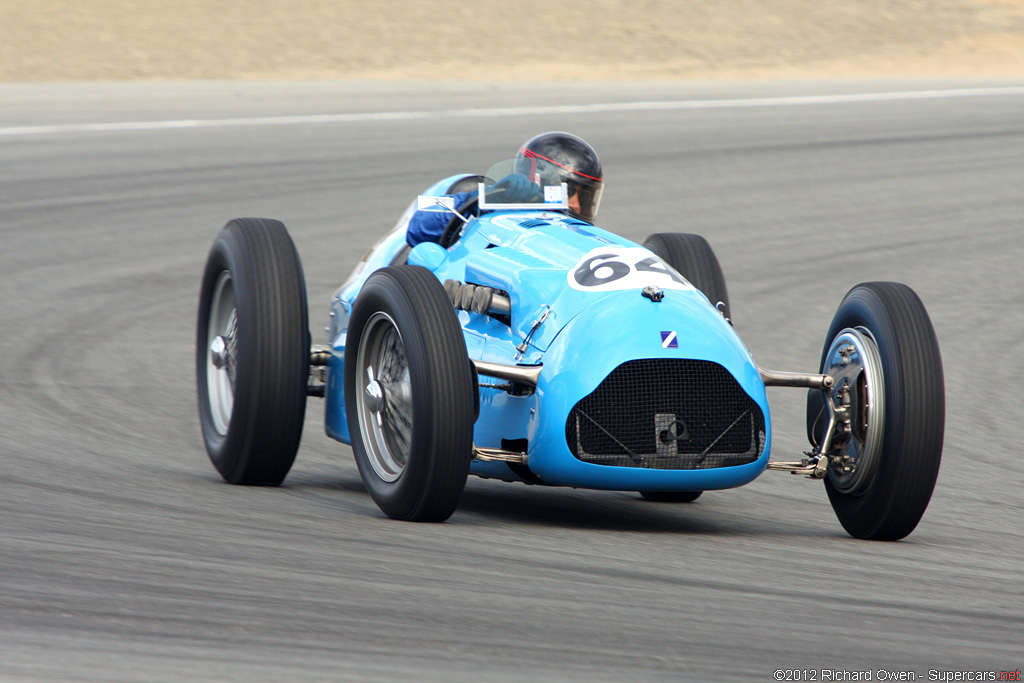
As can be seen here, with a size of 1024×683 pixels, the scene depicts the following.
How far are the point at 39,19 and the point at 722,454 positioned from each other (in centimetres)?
3164

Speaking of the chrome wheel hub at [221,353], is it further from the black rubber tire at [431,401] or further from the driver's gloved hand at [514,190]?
the black rubber tire at [431,401]

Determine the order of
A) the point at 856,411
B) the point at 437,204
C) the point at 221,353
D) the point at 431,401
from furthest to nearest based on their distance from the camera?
the point at 221,353
the point at 437,204
the point at 856,411
the point at 431,401

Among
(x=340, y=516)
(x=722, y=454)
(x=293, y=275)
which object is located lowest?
(x=340, y=516)

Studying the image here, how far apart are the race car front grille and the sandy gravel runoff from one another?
24610 mm

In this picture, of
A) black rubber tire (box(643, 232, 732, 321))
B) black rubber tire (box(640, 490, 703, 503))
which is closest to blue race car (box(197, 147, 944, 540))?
black rubber tire (box(643, 232, 732, 321))

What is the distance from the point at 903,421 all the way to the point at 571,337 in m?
1.25

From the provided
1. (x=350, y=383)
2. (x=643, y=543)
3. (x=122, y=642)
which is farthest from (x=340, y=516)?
(x=122, y=642)

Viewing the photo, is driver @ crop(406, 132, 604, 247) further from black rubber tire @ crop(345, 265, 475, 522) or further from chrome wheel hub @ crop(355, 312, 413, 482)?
black rubber tire @ crop(345, 265, 475, 522)

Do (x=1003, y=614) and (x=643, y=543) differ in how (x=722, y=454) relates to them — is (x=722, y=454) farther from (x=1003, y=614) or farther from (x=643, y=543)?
(x=1003, y=614)

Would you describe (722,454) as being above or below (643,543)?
above

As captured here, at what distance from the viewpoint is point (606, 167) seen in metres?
19.5

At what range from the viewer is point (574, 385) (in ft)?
17.4

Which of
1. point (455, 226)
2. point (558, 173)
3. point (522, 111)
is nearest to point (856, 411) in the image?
point (558, 173)

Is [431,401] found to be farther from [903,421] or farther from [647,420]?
[903,421]
